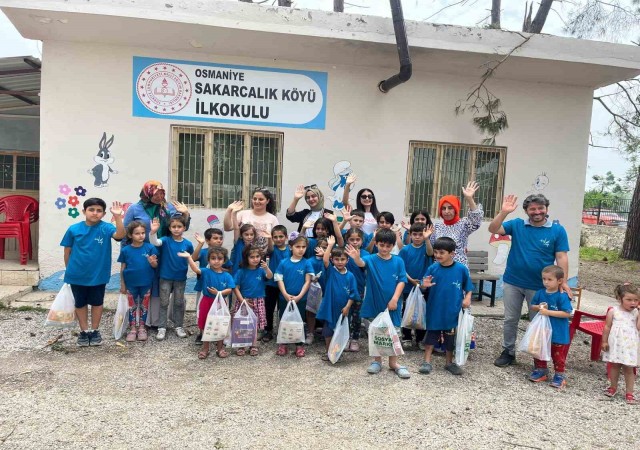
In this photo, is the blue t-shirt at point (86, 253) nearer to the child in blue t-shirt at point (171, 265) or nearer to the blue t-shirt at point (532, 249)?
the child in blue t-shirt at point (171, 265)

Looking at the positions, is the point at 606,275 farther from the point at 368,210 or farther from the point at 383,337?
the point at 383,337

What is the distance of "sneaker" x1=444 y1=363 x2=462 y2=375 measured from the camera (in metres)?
3.79

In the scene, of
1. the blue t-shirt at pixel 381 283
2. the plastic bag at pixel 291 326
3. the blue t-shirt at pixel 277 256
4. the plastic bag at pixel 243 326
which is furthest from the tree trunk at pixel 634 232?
the plastic bag at pixel 243 326

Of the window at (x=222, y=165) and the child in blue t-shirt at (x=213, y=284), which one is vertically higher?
the window at (x=222, y=165)

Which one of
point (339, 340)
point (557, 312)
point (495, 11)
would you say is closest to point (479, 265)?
point (557, 312)

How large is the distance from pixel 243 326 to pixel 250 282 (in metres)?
0.40

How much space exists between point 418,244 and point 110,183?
3.89m

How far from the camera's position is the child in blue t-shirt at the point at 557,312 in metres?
3.62

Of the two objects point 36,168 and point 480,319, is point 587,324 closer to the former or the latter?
point 480,319

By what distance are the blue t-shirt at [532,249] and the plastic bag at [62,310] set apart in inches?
157

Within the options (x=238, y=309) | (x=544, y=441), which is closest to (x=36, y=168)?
(x=238, y=309)

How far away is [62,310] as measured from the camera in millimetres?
3922

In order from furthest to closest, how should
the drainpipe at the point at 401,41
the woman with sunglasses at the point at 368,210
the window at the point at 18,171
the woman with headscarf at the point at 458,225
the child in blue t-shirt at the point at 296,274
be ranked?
the window at the point at 18,171 → the drainpipe at the point at 401,41 → the woman with sunglasses at the point at 368,210 → the woman with headscarf at the point at 458,225 → the child in blue t-shirt at the point at 296,274

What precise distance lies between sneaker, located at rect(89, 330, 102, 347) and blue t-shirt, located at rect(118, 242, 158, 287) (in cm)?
52
